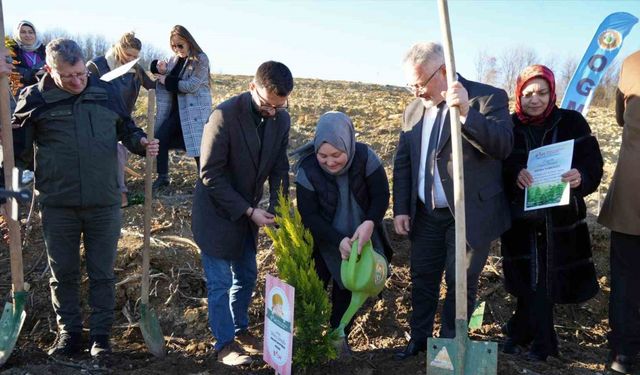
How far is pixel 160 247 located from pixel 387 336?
2197mm

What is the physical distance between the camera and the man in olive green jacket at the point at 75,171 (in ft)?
11.4

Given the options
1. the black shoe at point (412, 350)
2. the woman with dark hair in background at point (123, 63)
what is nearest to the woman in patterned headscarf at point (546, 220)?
the black shoe at point (412, 350)

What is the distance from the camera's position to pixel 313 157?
353 cm

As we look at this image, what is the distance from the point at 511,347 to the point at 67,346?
117 inches

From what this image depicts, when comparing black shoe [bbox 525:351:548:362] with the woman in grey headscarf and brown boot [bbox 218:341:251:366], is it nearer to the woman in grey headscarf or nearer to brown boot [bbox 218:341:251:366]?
the woman in grey headscarf

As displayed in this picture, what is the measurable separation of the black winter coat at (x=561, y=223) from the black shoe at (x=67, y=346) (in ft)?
9.85

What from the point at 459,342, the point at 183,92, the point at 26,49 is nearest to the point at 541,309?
the point at 459,342

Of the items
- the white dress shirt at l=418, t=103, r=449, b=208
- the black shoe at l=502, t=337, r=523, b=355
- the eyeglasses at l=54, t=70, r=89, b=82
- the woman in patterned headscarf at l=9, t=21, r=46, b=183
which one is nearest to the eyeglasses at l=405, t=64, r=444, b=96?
the white dress shirt at l=418, t=103, r=449, b=208

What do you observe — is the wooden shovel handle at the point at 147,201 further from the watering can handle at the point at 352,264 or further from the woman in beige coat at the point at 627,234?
the woman in beige coat at the point at 627,234

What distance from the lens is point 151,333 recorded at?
387 cm

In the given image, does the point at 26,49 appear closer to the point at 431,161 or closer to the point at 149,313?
the point at 149,313

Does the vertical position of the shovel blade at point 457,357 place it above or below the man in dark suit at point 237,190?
below

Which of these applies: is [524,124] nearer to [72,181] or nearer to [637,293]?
[637,293]

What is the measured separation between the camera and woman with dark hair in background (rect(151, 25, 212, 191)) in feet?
18.5
